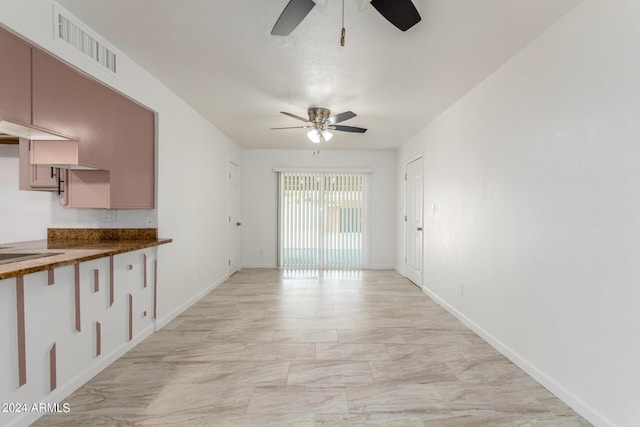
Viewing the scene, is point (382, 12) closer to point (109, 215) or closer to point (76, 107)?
point (76, 107)

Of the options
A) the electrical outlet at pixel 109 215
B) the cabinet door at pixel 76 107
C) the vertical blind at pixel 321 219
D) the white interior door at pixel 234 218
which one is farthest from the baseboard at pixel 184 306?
the vertical blind at pixel 321 219

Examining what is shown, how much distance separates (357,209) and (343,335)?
13.2ft

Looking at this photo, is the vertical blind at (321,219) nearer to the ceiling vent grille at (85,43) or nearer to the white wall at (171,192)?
the white wall at (171,192)

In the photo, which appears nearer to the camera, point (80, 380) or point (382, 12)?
point (382, 12)

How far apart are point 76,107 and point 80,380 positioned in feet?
6.36

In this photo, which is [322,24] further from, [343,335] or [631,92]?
[343,335]

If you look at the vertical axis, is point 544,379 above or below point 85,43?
below

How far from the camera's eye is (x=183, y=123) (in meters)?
3.92

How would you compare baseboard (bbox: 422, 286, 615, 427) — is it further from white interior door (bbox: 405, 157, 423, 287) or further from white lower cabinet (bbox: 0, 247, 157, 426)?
white lower cabinet (bbox: 0, 247, 157, 426)

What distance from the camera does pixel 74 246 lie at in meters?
2.54

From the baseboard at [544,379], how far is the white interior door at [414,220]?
5.97ft

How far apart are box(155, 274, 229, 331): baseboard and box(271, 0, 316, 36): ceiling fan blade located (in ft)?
9.95

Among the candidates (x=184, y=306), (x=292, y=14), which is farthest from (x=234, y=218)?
(x=292, y=14)

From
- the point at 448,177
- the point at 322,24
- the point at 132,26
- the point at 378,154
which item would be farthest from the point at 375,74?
the point at 378,154
